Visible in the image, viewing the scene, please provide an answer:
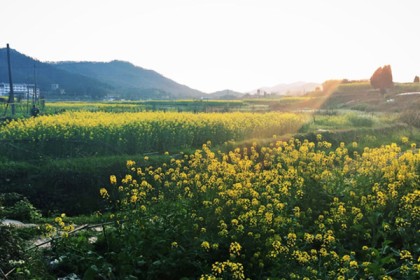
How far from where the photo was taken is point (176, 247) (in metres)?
7.07

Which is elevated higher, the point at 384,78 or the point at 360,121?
the point at 384,78

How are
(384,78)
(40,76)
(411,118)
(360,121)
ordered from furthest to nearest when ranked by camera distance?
(40,76) → (384,78) → (411,118) → (360,121)

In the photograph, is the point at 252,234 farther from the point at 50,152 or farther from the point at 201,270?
the point at 50,152

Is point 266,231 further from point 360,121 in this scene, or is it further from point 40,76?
point 40,76

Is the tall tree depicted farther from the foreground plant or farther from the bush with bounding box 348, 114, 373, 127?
the foreground plant

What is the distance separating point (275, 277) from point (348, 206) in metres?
3.27

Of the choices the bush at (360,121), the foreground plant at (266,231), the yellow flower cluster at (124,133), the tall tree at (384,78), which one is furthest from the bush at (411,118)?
the tall tree at (384,78)

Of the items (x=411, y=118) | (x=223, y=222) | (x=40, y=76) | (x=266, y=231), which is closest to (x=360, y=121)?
(x=411, y=118)

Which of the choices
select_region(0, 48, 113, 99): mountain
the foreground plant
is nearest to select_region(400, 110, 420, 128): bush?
the foreground plant

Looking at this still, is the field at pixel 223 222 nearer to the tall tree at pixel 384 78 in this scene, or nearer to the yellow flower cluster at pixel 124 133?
the yellow flower cluster at pixel 124 133

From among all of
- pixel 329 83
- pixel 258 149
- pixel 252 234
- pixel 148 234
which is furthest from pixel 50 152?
pixel 329 83

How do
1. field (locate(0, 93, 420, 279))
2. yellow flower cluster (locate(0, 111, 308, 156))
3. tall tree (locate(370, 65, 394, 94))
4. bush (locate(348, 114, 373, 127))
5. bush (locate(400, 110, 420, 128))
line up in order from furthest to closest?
1. tall tree (locate(370, 65, 394, 94))
2. bush (locate(400, 110, 420, 128))
3. bush (locate(348, 114, 373, 127))
4. yellow flower cluster (locate(0, 111, 308, 156))
5. field (locate(0, 93, 420, 279))

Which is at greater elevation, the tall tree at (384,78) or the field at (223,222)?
the tall tree at (384,78)

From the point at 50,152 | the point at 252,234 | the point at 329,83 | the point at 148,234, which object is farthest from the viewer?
the point at 329,83
